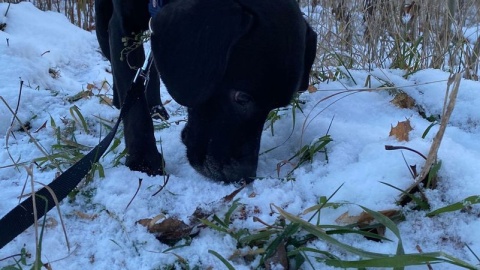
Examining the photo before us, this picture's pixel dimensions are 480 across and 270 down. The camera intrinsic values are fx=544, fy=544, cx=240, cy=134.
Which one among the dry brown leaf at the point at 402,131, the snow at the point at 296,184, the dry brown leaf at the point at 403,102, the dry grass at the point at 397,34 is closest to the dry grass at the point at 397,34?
the dry grass at the point at 397,34

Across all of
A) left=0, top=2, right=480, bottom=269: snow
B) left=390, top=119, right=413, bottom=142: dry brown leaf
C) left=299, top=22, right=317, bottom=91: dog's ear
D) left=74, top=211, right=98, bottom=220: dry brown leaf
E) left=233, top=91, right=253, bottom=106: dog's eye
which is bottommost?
left=74, top=211, right=98, bottom=220: dry brown leaf

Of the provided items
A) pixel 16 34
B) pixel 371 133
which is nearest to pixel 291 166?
pixel 371 133

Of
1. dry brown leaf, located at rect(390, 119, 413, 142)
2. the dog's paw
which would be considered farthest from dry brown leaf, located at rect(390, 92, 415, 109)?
the dog's paw

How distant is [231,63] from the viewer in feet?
5.78

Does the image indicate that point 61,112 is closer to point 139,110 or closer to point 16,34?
point 139,110

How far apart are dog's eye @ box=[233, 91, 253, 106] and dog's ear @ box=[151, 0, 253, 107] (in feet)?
0.26

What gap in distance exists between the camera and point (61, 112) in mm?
2852

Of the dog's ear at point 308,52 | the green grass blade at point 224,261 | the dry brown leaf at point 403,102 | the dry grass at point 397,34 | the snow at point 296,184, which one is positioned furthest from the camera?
the dry grass at point 397,34

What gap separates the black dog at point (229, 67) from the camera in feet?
5.64

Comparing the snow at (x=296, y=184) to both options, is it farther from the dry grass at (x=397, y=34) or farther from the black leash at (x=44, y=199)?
the dry grass at (x=397, y=34)

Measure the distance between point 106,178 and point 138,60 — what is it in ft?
2.17

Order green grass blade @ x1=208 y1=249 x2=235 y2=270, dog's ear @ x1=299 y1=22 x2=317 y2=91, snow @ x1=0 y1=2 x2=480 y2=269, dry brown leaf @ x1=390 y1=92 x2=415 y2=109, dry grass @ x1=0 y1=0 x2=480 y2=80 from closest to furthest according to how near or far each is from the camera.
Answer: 1. green grass blade @ x1=208 y1=249 x2=235 y2=270
2. snow @ x1=0 y1=2 x2=480 y2=269
3. dog's ear @ x1=299 y1=22 x2=317 y2=91
4. dry brown leaf @ x1=390 y1=92 x2=415 y2=109
5. dry grass @ x1=0 y1=0 x2=480 y2=80

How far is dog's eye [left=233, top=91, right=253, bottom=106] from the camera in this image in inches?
70.3

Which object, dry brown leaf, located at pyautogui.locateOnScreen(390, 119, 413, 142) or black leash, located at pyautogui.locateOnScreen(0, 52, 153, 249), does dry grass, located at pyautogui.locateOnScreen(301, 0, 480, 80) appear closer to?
dry brown leaf, located at pyautogui.locateOnScreen(390, 119, 413, 142)
